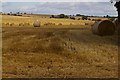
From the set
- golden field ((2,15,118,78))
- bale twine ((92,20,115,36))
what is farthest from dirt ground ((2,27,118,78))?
bale twine ((92,20,115,36))

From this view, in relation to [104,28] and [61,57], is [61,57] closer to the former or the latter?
[61,57]

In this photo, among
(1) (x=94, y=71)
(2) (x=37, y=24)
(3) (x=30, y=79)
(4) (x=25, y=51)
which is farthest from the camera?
(2) (x=37, y=24)

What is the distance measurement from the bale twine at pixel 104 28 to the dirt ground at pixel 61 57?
3.50 ft

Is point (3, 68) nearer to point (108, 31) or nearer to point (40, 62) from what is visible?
point (40, 62)

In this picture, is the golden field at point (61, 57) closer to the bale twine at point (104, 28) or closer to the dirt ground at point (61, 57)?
the dirt ground at point (61, 57)

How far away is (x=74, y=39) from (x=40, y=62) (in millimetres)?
6602

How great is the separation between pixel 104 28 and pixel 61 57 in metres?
9.29

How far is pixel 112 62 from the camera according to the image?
1831 cm

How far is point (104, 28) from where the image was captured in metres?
27.5

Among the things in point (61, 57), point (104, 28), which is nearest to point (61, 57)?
point (61, 57)

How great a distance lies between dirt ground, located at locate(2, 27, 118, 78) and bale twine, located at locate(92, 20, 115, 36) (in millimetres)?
1066

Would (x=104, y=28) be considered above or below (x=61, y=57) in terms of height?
above

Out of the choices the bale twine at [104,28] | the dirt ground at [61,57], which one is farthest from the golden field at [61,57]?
the bale twine at [104,28]

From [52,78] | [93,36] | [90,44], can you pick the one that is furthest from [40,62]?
[93,36]
